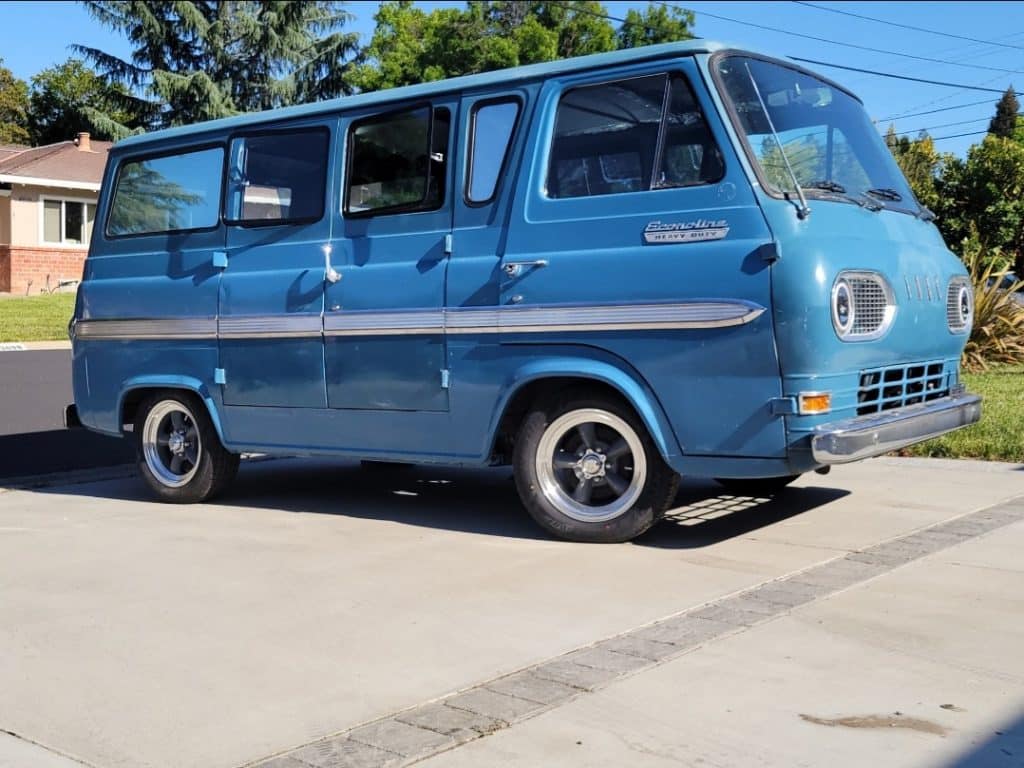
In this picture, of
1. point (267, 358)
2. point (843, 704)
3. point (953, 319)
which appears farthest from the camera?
point (267, 358)

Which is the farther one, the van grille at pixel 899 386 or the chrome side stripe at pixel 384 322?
the chrome side stripe at pixel 384 322

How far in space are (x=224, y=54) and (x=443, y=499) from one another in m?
39.6

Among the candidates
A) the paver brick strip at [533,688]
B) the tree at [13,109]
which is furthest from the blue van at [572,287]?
the tree at [13,109]

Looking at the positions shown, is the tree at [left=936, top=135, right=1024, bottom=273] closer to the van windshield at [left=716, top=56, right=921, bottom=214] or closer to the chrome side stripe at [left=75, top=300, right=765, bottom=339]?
the van windshield at [left=716, top=56, right=921, bottom=214]

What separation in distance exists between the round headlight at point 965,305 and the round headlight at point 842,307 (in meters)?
1.46

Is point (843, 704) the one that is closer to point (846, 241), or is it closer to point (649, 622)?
point (649, 622)

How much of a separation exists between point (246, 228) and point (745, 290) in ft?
11.4

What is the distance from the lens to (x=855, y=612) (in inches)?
191

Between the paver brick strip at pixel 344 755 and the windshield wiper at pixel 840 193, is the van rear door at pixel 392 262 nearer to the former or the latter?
the windshield wiper at pixel 840 193

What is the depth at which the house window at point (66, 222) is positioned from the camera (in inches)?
1363

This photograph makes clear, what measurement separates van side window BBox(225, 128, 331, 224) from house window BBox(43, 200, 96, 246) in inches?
1141

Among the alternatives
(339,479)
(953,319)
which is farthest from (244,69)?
(953,319)

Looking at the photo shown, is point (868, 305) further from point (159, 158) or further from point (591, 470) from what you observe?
point (159, 158)

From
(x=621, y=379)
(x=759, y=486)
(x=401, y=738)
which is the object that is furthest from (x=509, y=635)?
(x=759, y=486)
